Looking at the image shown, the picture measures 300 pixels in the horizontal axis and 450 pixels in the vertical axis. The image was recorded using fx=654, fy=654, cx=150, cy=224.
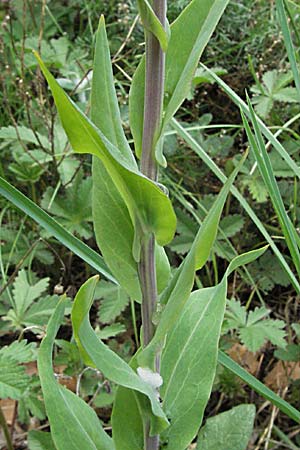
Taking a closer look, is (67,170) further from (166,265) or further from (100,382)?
(166,265)

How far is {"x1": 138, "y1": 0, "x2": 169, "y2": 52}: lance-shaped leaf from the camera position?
58 centimetres

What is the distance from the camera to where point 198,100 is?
1.92m

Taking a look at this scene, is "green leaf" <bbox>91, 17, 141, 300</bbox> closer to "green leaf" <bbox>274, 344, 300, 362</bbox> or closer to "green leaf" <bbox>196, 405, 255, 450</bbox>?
"green leaf" <bbox>196, 405, 255, 450</bbox>

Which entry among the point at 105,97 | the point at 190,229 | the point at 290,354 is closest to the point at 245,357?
the point at 290,354

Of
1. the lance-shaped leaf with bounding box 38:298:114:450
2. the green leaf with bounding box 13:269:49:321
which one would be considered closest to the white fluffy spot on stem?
the lance-shaped leaf with bounding box 38:298:114:450

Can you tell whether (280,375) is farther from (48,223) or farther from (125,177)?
(125,177)

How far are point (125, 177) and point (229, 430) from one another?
57 cm

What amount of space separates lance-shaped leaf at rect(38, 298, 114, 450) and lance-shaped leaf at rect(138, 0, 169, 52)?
291mm

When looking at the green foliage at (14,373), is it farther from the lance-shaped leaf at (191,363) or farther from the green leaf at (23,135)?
the green leaf at (23,135)

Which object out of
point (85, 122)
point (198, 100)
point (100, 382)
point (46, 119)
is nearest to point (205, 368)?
point (85, 122)

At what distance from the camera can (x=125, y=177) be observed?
2.04 ft

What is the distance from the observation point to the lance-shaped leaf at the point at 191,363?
80 cm

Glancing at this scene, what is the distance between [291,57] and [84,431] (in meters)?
0.59

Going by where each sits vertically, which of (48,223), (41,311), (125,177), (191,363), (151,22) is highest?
(151,22)
